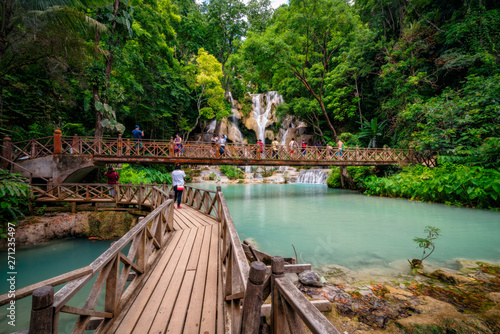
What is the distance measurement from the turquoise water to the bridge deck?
104 inches

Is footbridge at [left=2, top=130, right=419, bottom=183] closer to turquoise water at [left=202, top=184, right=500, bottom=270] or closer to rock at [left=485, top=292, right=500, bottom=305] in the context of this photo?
turquoise water at [left=202, top=184, right=500, bottom=270]

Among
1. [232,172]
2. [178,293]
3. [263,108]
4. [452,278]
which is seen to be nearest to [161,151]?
[178,293]

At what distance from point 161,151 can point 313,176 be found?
57.3 ft

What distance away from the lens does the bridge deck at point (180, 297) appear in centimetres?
220

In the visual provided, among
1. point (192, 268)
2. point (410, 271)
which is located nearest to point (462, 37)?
point (410, 271)

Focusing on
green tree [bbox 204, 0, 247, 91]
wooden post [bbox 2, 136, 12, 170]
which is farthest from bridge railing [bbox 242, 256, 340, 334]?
green tree [bbox 204, 0, 247, 91]

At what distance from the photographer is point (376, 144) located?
63.9ft

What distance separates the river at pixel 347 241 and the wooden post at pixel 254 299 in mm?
3996

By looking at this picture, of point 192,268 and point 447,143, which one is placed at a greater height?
point 447,143

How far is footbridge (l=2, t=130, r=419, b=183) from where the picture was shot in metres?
9.34

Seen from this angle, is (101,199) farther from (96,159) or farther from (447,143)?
(447,143)

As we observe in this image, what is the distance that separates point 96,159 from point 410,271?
42.1 ft

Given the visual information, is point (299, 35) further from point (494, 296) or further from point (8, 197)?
point (8, 197)

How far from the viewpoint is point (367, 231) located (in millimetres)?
7684
